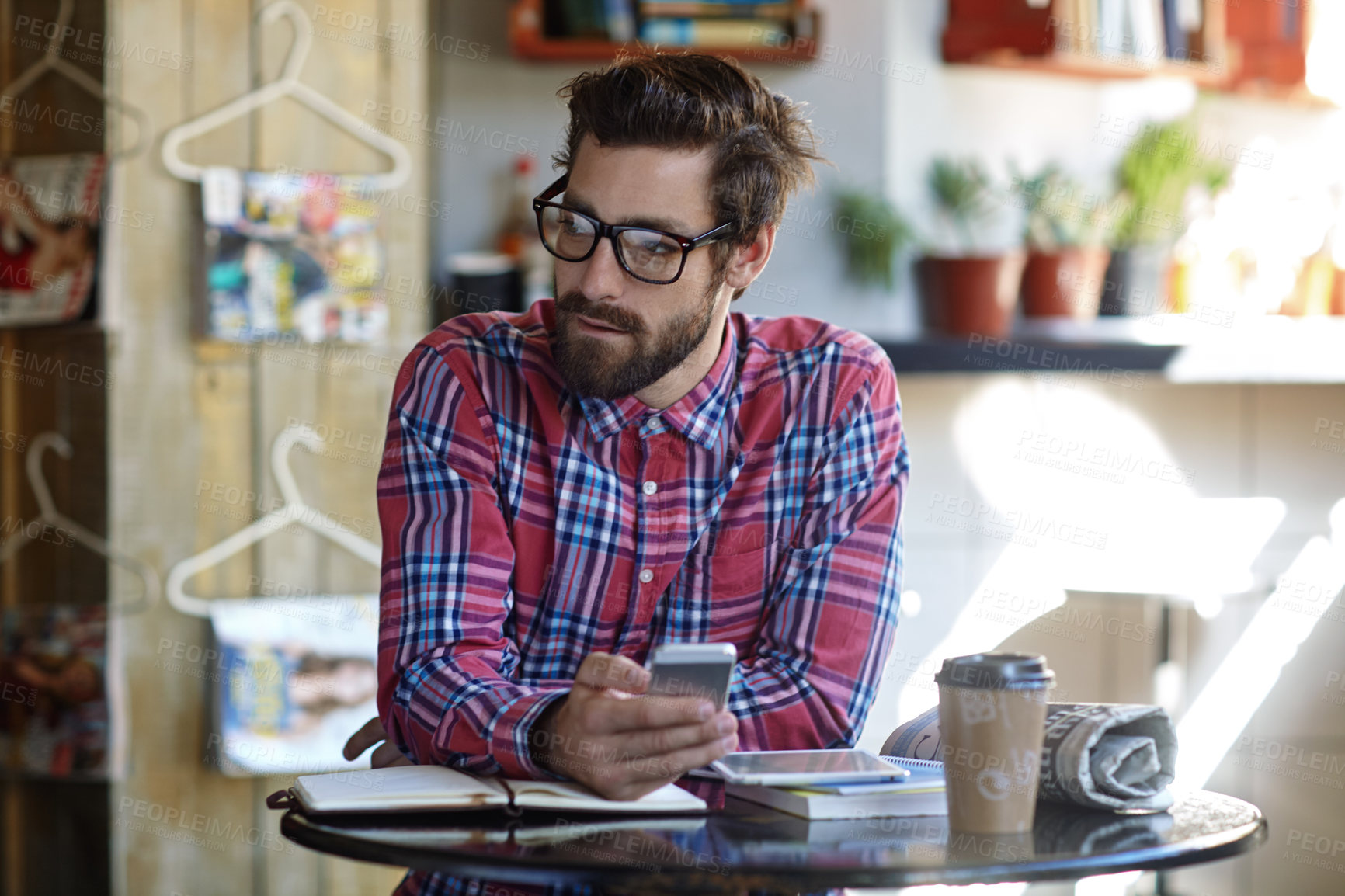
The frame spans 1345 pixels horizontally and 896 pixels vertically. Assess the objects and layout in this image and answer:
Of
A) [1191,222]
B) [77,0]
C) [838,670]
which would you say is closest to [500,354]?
[838,670]

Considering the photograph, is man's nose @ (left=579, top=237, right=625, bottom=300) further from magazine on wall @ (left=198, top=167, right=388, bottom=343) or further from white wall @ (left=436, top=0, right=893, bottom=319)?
white wall @ (left=436, top=0, right=893, bottom=319)

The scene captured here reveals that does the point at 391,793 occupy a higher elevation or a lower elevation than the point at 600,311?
lower

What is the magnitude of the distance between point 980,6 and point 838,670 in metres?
2.30

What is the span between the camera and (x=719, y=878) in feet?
2.77

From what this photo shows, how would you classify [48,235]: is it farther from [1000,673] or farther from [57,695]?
[1000,673]

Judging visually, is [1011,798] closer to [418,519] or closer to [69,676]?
[418,519]

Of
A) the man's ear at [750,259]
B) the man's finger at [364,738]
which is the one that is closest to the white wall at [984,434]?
the man's ear at [750,259]

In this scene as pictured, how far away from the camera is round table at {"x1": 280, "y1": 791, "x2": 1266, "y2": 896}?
84 cm

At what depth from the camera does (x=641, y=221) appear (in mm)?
1385

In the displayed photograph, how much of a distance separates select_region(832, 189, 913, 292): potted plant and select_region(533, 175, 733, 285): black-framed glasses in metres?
1.72

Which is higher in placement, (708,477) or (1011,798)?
(708,477)

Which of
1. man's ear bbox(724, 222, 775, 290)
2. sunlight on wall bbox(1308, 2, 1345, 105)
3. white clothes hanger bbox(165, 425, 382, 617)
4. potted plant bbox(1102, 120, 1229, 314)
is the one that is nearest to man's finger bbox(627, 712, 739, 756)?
man's ear bbox(724, 222, 775, 290)

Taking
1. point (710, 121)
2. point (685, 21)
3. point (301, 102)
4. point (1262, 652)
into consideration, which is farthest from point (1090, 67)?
point (710, 121)

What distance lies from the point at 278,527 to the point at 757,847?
1.68m
